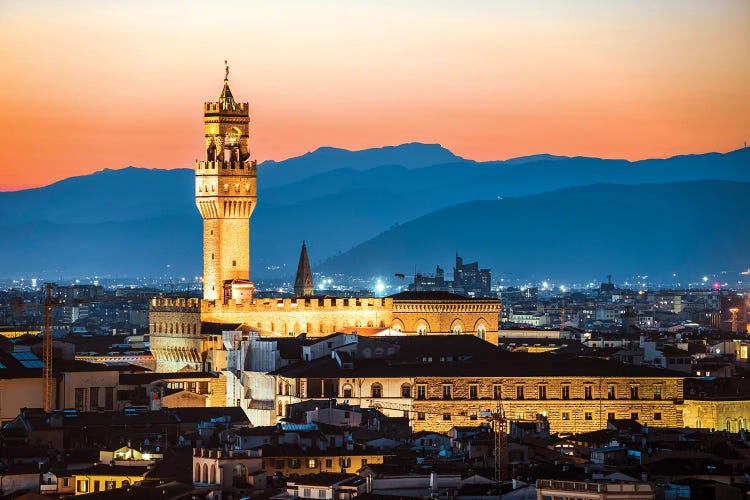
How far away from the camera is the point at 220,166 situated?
111 metres

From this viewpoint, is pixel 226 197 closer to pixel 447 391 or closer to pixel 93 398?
pixel 93 398

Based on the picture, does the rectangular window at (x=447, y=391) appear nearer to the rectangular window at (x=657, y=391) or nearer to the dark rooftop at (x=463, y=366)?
the dark rooftop at (x=463, y=366)

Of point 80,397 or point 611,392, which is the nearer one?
point 611,392

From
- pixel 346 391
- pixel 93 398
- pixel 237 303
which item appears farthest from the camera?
pixel 237 303

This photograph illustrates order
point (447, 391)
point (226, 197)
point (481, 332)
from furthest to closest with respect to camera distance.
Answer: point (481, 332) → point (226, 197) → point (447, 391)

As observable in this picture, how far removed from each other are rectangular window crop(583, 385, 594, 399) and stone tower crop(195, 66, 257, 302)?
1013 inches

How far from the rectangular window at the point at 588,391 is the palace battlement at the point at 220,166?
2991 centimetres

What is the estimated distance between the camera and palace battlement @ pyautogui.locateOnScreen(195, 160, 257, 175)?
364 feet

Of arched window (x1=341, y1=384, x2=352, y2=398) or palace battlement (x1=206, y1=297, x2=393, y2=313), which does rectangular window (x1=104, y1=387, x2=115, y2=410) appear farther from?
palace battlement (x1=206, y1=297, x2=393, y2=313)

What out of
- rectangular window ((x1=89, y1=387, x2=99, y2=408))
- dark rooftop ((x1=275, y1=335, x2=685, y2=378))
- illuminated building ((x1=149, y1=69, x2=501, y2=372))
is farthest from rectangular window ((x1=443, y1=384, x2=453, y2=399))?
illuminated building ((x1=149, y1=69, x2=501, y2=372))


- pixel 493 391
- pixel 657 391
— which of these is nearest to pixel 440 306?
pixel 657 391

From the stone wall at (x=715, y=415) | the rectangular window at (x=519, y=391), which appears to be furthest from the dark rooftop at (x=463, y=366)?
the stone wall at (x=715, y=415)

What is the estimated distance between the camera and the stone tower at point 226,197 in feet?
357

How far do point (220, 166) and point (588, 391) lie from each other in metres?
30.8
